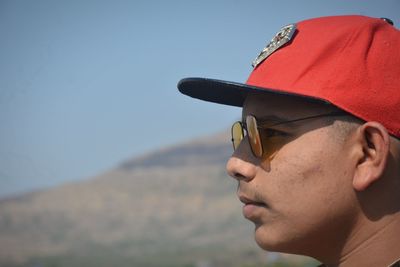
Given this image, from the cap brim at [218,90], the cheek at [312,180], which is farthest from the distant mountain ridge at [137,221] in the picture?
the cheek at [312,180]

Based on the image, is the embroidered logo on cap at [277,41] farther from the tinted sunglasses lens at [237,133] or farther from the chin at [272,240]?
the chin at [272,240]

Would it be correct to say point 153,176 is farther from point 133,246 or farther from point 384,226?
point 384,226

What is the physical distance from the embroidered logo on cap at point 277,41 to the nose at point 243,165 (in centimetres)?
31

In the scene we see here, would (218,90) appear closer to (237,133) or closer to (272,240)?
(237,133)

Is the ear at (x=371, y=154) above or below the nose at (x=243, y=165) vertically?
below

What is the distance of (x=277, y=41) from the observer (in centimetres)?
222

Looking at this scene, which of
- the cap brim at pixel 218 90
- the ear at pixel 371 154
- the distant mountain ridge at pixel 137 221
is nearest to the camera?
the ear at pixel 371 154

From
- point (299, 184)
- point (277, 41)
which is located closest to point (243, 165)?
point (299, 184)

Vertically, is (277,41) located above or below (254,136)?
above

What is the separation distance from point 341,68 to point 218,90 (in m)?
0.52

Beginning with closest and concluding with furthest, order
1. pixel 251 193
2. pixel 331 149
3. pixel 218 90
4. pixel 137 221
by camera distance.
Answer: pixel 331 149
pixel 251 193
pixel 218 90
pixel 137 221

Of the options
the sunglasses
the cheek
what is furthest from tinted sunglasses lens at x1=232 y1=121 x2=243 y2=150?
the cheek

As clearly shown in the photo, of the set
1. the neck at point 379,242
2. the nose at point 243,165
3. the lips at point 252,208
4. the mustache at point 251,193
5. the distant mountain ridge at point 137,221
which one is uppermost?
the distant mountain ridge at point 137,221

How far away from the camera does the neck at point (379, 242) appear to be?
6.79ft
